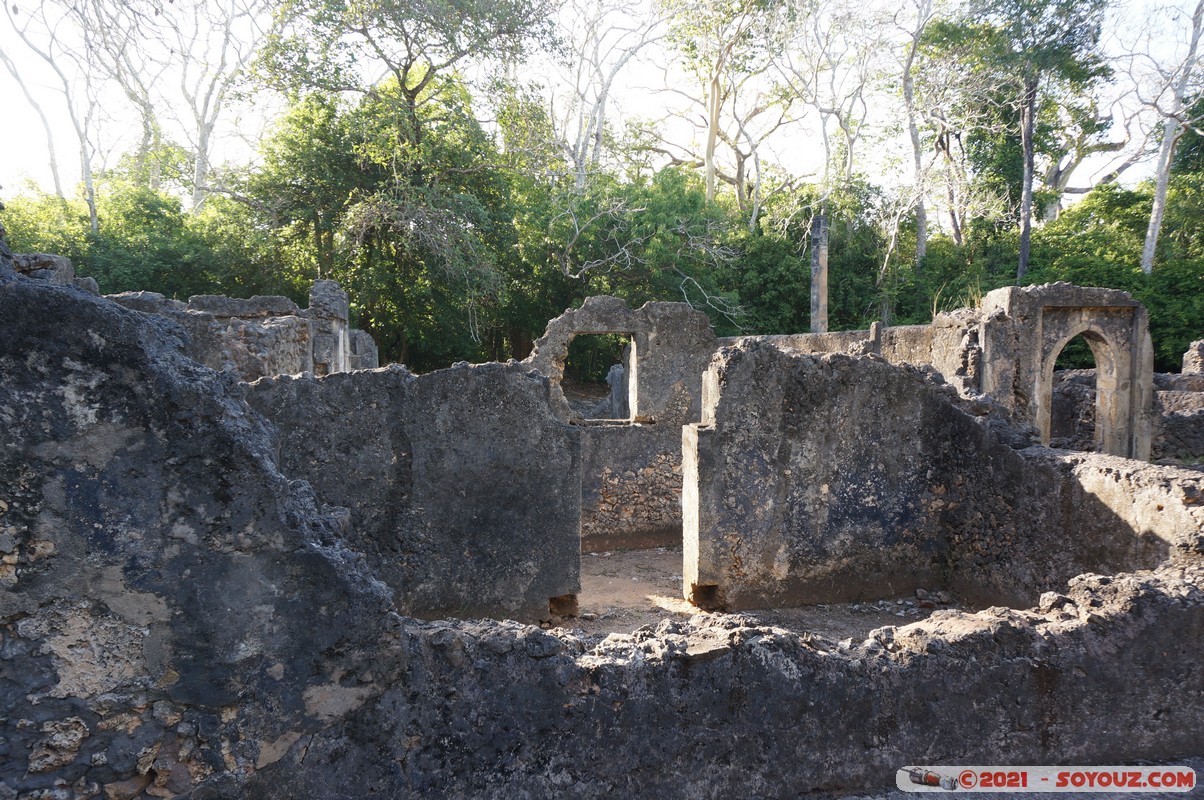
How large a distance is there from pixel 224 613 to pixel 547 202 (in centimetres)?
1785

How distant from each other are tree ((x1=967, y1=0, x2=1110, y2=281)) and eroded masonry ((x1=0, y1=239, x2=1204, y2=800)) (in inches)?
732

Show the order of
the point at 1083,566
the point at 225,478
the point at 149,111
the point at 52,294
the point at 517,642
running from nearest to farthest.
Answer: the point at 52,294 < the point at 225,478 < the point at 517,642 < the point at 1083,566 < the point at 149,111

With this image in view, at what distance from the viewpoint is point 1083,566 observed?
16.1 feet

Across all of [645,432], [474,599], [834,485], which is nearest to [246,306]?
[645,432]

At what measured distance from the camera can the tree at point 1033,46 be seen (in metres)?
21.3

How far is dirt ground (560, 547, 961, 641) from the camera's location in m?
5.77

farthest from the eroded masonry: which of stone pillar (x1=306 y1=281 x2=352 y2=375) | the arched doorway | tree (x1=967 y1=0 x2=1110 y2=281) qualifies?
tree (x1=967 y1=0 x2=1110 y2=281)

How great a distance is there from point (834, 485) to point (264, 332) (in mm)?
5750

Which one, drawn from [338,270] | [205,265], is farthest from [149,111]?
[338,270]

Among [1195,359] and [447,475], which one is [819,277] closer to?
[1195,359]

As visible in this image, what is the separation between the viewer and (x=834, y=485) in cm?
602

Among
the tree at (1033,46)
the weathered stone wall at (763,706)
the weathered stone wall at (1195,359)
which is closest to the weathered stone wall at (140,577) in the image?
the weathered stone wall at (763,706)

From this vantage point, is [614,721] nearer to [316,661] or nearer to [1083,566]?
[316,661]

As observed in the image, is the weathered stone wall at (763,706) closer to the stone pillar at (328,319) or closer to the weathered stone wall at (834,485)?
the weathered stone wall at (834,485)
